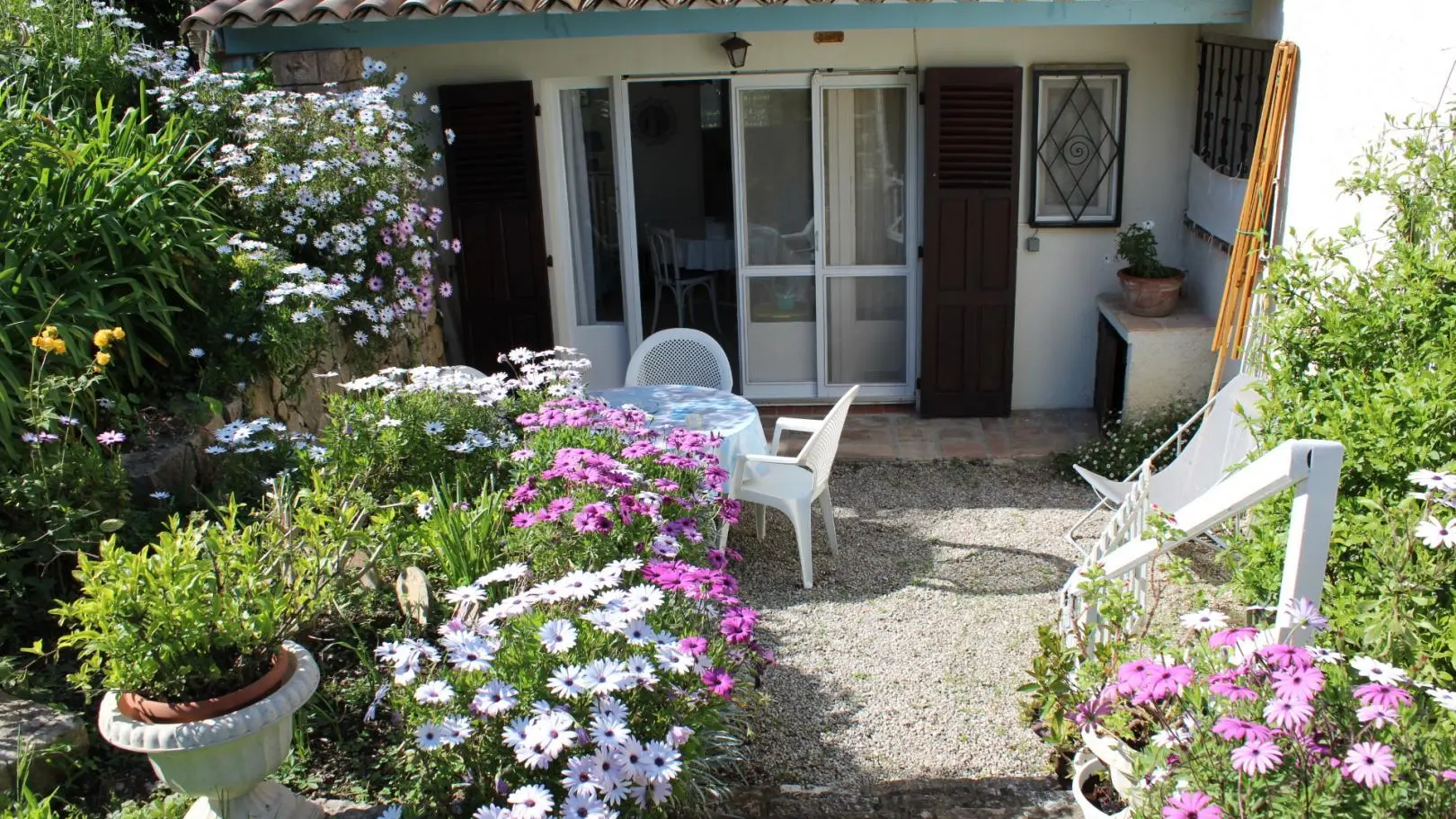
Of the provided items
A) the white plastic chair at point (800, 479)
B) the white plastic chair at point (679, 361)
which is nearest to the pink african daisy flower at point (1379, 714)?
the white plastic chair at point (800, 479)

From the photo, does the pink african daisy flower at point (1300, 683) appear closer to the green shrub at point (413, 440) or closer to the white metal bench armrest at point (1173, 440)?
the green shrub at point (413, 440)

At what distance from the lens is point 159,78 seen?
21.4ft

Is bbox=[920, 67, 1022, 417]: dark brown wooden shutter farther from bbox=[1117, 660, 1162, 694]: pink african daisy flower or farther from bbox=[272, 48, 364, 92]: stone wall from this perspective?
bbox=[1117, 660, 1162, 694]: pink african daisy flower

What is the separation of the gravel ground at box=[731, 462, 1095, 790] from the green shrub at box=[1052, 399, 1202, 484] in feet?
0.66

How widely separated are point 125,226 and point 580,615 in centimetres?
328

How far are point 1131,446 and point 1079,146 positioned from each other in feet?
6.33

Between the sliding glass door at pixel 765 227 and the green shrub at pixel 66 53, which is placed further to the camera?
the sliding glass door at pixel 765 227

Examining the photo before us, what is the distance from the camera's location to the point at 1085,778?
342 cm

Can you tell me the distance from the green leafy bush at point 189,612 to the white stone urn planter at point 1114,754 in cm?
212

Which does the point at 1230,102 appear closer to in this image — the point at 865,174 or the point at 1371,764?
the point at 865,174

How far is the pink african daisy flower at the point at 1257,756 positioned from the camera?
2246 mm

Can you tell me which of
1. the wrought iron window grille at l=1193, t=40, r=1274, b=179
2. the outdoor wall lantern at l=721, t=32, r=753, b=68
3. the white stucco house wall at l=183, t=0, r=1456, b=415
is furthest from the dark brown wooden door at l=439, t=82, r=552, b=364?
the wrought iron window grille at l=1193, t=40, r=1274, b=179

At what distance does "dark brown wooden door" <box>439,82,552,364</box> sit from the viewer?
295 inches

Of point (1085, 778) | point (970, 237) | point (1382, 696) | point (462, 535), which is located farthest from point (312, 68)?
point (1382, 696)
